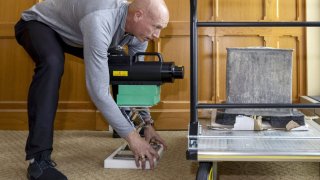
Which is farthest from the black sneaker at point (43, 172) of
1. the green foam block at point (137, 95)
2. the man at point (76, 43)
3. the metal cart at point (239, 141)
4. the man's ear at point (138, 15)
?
the man's ear at point (138, 15)

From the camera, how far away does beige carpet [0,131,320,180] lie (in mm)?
1457

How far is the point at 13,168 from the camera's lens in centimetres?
159

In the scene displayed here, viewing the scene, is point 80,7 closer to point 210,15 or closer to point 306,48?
point 210,15

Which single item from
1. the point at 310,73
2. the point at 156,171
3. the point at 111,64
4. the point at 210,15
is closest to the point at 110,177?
the point at 156,171

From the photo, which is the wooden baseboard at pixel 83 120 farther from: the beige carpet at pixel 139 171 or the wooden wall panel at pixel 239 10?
the wooden wall panel at pixel 239 10

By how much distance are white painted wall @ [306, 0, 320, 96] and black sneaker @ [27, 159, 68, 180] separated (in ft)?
6.26

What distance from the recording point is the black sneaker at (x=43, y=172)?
4.38ft

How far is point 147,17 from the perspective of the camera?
1.39 meters

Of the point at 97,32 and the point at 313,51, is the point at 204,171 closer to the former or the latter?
the point at 97,32

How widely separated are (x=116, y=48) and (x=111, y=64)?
0.35ft

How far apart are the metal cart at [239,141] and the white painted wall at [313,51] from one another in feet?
→ 4.53

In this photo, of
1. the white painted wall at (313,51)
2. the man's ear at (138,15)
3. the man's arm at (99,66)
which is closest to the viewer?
the man's arm at (99,66)

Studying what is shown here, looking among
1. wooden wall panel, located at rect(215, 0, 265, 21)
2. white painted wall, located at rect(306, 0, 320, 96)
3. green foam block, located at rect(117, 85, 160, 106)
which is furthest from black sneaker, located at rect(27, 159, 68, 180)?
white painted wall, located at rect(306, 0, 320, 96)

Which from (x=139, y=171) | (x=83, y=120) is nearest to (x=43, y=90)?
(x=139, y=171)
